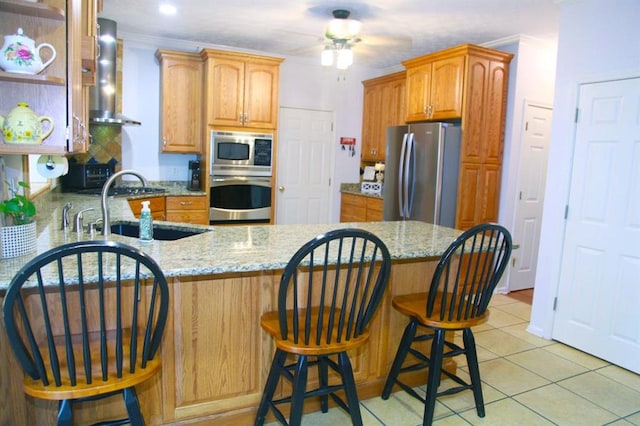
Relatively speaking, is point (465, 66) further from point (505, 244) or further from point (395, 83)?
point (505, 244)

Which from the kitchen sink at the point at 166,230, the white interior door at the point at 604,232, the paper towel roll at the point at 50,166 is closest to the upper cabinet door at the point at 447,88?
the white interior door at the point at 604,232

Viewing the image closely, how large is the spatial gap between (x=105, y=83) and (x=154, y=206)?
1.21 metres

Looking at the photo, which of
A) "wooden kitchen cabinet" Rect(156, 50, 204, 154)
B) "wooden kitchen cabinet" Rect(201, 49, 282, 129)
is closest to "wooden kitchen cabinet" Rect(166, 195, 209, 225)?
"wooden kitchen cabinet" Rect(156, 50, 204, 154)

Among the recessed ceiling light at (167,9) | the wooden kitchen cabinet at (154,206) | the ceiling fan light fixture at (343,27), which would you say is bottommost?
the wooden kitchen cabinet at (154,206)

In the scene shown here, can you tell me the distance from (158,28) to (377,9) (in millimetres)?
2266

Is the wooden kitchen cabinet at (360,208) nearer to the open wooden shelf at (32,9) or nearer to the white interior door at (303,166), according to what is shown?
the white interior door at (303,166)

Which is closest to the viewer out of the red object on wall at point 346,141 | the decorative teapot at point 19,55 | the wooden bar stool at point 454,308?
the decorative teapot at point 19,55

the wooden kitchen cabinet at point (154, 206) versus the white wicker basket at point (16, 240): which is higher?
the white wicker basket at point (16, 240)

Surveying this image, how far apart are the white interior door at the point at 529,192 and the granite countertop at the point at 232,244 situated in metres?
2.03

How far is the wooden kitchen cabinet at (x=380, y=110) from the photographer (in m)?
5.28

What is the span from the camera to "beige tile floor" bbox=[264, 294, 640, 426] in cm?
228

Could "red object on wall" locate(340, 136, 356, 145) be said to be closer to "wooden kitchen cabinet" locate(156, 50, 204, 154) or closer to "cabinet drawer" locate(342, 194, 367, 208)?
"cabinet drawer" locate(342, 194, 367, 208)

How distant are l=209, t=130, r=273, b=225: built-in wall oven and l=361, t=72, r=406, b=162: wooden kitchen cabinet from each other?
1.48m

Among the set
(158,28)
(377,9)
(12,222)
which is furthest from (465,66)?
(12,222)
